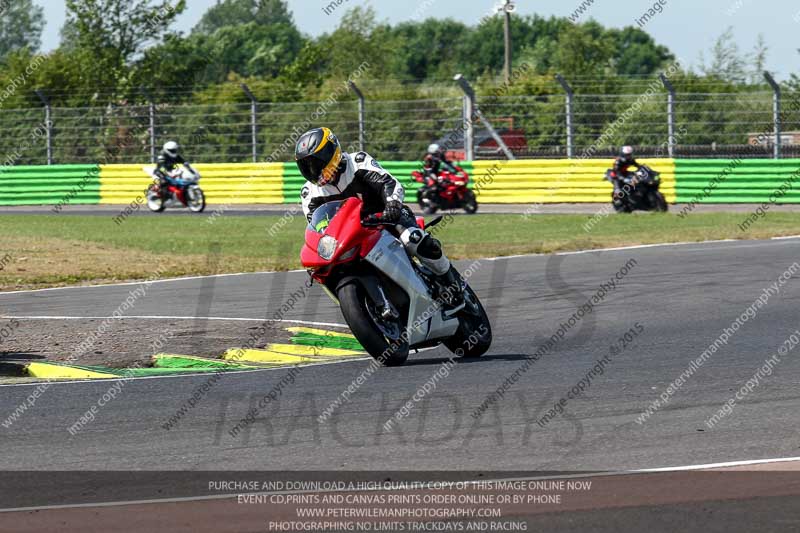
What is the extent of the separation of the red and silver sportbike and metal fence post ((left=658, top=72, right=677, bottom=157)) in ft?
62.9

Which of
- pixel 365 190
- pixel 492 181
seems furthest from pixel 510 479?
pixel 492 181

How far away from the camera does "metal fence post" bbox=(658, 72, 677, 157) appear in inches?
1073

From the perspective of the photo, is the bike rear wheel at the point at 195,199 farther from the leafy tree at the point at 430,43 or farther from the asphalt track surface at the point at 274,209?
the leafy tree at the point at 430,43

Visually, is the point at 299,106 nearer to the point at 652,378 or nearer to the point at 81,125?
the point at 81,125

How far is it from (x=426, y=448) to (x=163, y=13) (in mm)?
45955

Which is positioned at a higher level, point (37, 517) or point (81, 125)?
point (81, 125)

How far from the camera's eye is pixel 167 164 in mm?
30156

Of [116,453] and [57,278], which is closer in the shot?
[116,453]

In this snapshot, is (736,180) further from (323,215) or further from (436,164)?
(323,215)

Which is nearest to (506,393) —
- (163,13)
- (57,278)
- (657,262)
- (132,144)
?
(657,262)

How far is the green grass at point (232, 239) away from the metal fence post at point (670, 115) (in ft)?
12.5

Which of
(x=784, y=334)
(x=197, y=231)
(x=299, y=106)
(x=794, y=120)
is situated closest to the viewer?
(x=784, y=334)

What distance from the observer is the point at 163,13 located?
50.0m

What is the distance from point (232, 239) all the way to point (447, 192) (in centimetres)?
652
